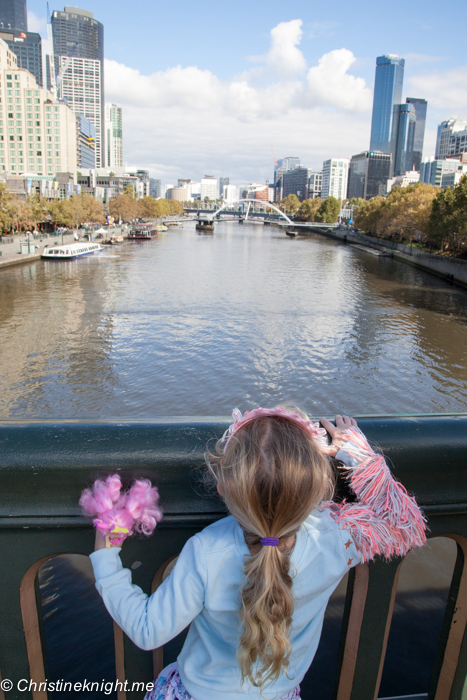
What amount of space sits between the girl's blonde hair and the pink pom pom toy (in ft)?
0.58

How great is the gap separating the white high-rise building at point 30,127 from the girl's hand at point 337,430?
111420 millimetres

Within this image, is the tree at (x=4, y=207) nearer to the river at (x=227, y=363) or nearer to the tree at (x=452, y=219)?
the river at (x=227, y=363)

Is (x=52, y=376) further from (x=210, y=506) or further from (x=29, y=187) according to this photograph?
(x=29, y=187)

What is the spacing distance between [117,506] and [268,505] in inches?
12.5

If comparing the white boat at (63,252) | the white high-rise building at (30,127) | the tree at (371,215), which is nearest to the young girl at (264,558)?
the white boat at (63,252)

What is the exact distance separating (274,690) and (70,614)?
250 centimetres

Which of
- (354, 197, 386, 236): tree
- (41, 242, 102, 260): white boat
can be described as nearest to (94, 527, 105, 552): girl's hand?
(41, 242, 102, 260): white boat

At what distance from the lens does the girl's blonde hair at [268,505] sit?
1014 millimetres

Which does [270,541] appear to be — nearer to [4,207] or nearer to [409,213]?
[4,207]

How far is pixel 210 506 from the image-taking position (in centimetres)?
119

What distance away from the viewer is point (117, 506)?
1115 millimetres

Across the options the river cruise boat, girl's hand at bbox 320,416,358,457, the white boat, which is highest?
girl's hand at bbox 320,416,358,457

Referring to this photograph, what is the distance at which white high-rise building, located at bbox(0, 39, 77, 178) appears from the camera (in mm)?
101438

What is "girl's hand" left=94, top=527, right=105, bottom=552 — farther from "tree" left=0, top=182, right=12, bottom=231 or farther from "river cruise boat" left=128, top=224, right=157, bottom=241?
"river cruise boat" left=128, top=224, right=157, bottom=241
